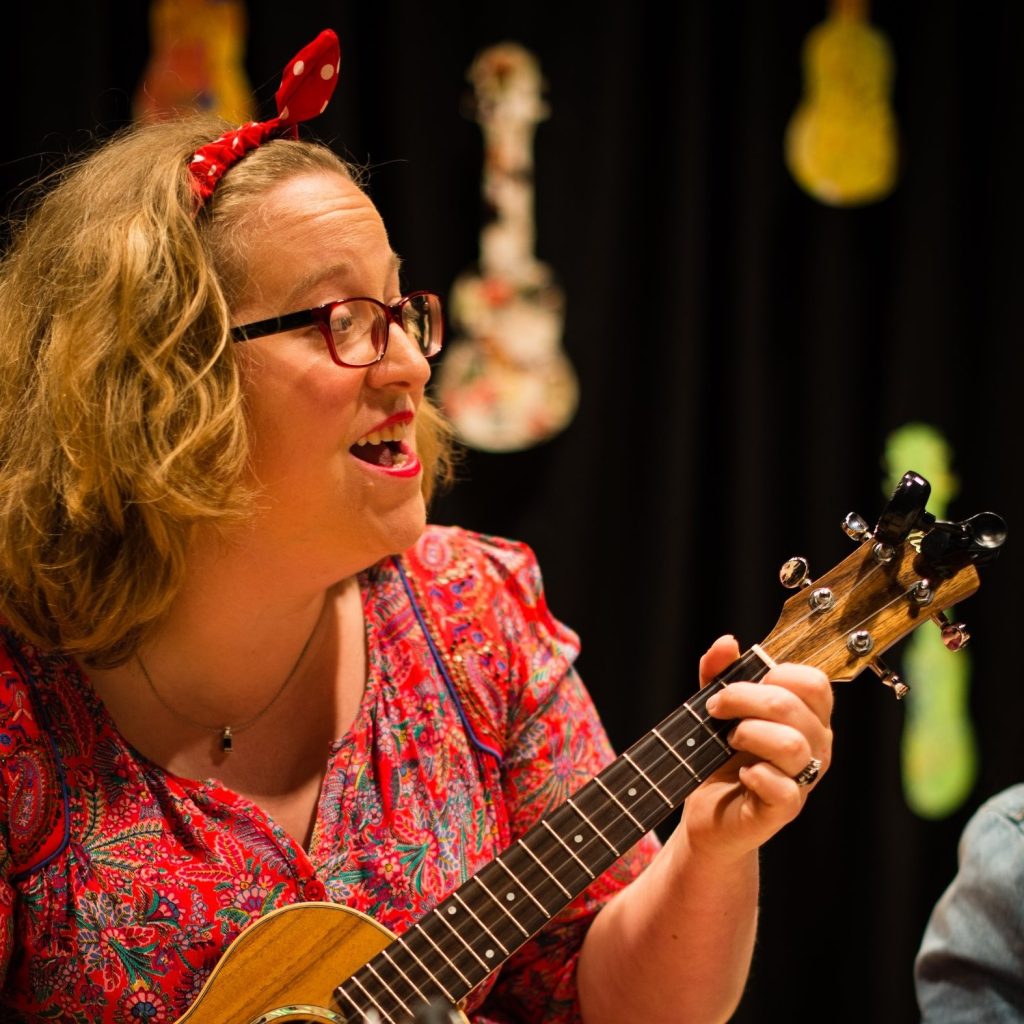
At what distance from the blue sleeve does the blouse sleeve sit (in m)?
0.33

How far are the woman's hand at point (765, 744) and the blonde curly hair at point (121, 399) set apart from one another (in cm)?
51

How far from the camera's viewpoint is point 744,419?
2520 mm

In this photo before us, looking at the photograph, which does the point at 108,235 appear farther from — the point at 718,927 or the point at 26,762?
the point at 718,927

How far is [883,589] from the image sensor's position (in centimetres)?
121

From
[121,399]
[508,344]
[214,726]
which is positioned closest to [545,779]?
[214,726]

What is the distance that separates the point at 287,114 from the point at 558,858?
2.73 ft

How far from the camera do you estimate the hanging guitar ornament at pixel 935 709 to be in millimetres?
2564

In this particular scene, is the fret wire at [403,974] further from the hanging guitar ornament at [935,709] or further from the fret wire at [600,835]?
the hanging guitar ornament at [935,709]

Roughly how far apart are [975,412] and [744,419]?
0.47 meters

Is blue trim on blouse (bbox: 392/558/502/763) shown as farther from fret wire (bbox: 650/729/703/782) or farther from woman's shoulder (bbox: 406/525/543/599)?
fret wire (bbox: 650/729/703/782)

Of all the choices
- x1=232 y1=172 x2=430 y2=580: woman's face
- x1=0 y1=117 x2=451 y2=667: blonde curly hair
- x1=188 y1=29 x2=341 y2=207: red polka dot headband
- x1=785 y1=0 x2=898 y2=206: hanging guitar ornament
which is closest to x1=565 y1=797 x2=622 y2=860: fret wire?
x1=232 y1=172 x2=430 y2=580: woman's face

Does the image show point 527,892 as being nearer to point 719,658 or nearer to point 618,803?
point 618,803

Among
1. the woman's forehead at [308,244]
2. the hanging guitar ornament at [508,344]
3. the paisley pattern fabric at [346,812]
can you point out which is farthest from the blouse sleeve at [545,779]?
the hanging guitar ornament at [508,344]

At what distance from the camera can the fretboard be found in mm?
1228
